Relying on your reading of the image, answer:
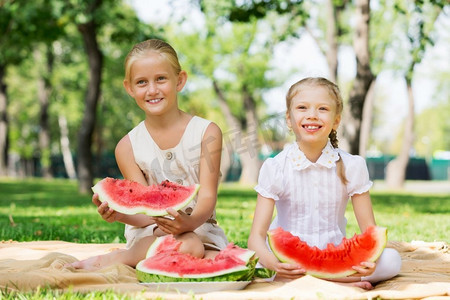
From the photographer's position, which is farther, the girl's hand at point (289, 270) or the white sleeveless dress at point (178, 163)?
the white sleeveless dress at point (178, 163)

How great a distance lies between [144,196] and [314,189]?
Answer: 1025 mm

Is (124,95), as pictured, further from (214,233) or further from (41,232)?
(214,233)

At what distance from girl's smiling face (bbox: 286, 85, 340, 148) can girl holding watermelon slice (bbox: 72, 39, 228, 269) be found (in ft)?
1.91

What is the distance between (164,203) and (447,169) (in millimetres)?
52307

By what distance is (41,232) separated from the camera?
242 inches

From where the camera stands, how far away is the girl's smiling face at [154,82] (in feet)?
12.2

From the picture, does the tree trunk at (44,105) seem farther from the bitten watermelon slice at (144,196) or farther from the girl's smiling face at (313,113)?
the girl's smiling face at (313,113)

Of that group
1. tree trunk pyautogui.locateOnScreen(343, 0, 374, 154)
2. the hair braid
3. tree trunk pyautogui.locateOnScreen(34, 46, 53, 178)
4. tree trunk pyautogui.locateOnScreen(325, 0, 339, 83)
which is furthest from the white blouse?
tree trunk pyautogui.locateOnScreen(34, 46, 53, 178)

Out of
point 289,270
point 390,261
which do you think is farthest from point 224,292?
point 390,261

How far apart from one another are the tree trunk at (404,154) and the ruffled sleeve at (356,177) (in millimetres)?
18759

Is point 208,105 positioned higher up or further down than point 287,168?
higher up

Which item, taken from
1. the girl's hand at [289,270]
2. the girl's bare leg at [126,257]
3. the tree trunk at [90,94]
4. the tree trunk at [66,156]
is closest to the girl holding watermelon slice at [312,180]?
the girl's hand at [289,270]

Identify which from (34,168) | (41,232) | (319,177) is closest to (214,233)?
(319,177)

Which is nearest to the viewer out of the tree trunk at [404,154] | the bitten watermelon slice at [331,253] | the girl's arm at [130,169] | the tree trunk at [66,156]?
the bitten watermelon slice at [331,253]
